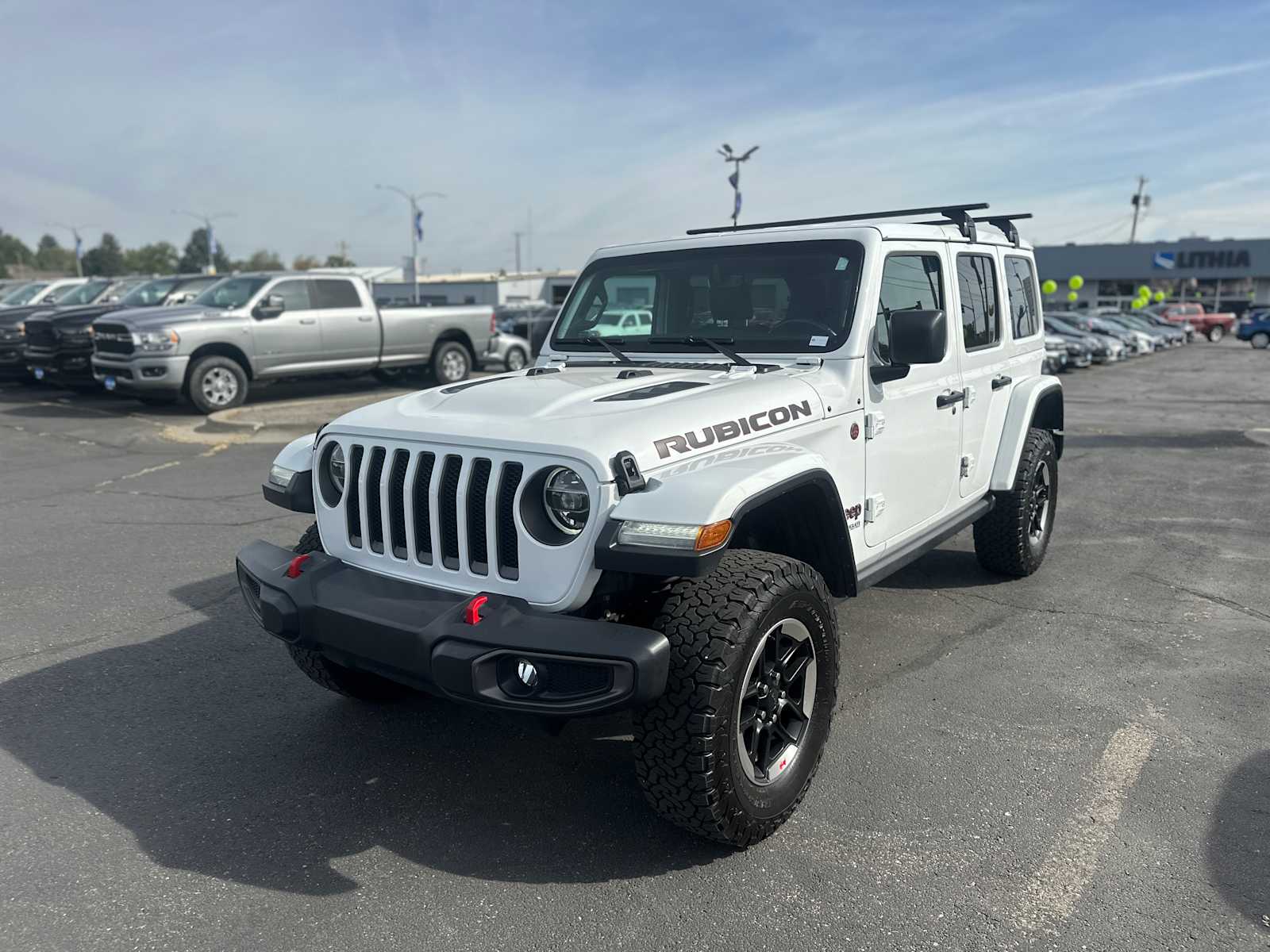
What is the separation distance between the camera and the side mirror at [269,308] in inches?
518

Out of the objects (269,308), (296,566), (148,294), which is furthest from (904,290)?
(148,294)

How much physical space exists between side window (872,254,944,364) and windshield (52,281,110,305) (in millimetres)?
18517

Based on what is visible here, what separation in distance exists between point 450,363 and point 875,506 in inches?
492

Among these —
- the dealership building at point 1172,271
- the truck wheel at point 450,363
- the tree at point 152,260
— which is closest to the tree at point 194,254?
the tree at point 152,260

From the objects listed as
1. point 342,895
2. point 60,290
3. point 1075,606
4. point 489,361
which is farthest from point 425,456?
point 60,290

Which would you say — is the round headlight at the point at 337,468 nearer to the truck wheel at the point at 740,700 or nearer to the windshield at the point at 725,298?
the truck wheel at the point at 740,700

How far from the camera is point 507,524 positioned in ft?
9.89

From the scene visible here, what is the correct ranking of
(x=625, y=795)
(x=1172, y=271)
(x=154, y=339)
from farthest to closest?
1. (x=1172, y=271)
2. (x=154, y=339)
3. (x=625, y=795)

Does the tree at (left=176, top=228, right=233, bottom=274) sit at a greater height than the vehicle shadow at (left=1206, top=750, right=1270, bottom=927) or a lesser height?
greater

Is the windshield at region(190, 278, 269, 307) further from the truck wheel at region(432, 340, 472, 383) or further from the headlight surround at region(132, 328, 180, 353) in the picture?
the truck wheel at region(432, 340, 472, 383)

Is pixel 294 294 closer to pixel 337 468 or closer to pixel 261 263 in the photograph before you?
pixel 337 468

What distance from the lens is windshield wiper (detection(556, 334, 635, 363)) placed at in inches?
175

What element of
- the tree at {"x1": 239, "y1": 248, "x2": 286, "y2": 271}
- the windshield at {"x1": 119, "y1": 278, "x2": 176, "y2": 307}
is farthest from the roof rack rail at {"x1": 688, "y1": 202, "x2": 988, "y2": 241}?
the tree at {"x1": 239, "y1": 248, "x2": 286, "y2": 271}

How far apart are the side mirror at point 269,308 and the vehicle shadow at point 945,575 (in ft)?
33.4
